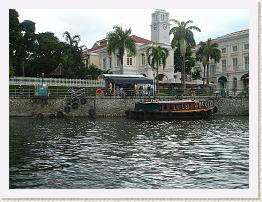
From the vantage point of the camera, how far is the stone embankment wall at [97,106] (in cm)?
3581

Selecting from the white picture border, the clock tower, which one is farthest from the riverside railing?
the white picture border

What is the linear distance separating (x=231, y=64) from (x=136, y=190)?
4945cm

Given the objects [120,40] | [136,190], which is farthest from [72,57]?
[136,190]

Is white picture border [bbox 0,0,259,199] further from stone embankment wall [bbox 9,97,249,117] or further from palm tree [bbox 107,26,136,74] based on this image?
palm tree [bbox 107,26,136,74]

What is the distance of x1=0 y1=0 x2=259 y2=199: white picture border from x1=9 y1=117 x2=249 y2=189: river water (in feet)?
6.27

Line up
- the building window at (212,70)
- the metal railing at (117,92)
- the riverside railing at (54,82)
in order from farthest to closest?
the building window at (212,70) < the riverside railing at (54,82) < the metal railing at (117,92)

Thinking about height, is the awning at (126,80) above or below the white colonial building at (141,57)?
below

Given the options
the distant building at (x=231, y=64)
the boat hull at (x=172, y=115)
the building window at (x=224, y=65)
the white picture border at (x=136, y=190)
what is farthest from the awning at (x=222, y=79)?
the white picture border at (x=136, y=190)

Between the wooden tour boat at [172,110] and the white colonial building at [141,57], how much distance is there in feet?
64.1

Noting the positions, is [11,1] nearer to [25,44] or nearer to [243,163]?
[243,163]

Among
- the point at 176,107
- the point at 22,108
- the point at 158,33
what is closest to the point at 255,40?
the point at 176,107

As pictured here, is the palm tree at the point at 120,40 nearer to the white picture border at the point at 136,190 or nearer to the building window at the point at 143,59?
the building window at the point at 143,59

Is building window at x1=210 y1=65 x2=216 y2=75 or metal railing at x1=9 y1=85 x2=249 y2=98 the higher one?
building window at x1=210 y1=65 x2=216 y2=75

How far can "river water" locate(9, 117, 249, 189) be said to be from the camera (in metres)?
10.5
